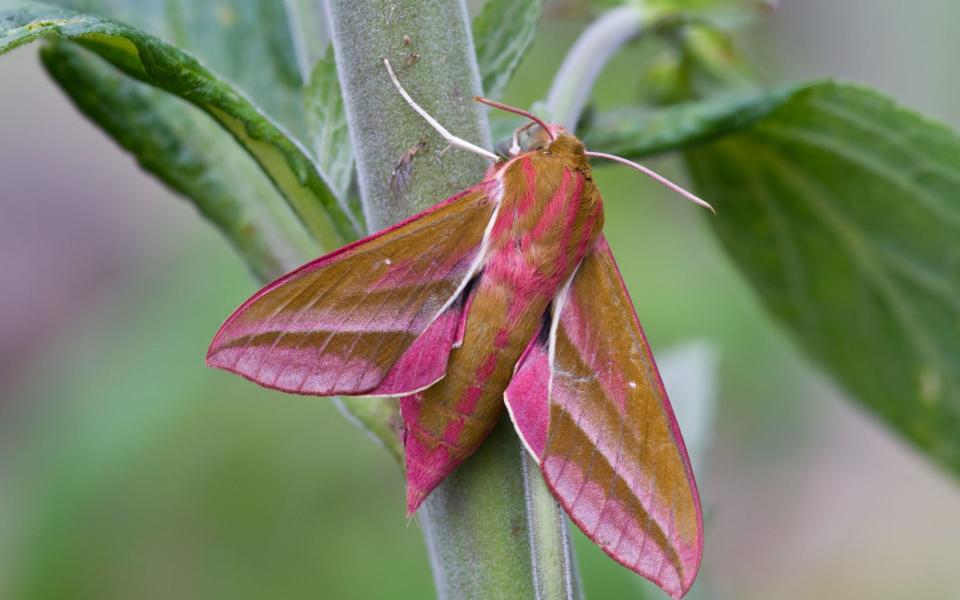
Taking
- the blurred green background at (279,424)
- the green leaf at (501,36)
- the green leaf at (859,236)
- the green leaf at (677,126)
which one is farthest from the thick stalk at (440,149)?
the blurred green background at (279,424)

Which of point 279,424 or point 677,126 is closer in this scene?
point 677,126

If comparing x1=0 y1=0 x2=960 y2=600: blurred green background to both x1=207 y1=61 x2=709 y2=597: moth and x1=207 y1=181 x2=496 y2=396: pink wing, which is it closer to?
x1=207 y1=61 x2=709 y2=597: moth

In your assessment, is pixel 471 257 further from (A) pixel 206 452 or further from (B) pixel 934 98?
(B) pixel 934 98

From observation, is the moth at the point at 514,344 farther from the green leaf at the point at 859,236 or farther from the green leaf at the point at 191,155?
the green leaf at the point at 859,236

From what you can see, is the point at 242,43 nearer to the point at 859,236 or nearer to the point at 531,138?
the point at 531,138

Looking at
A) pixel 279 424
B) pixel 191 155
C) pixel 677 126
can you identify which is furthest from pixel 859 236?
pixel 279 424
